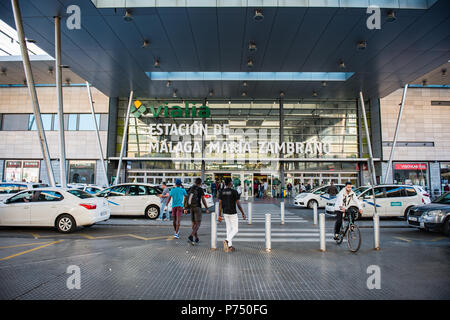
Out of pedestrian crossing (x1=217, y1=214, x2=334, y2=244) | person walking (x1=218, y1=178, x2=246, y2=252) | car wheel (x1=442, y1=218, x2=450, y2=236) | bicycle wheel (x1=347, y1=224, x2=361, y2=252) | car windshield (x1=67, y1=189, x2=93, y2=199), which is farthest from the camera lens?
car windshield (x1=67, y1=189, x2=93, y2=199)

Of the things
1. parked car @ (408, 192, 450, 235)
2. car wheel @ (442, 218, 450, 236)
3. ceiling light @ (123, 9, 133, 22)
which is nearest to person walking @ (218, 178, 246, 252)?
parked car @ (408, 192, 450, 235)

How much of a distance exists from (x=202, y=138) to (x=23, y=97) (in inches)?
802

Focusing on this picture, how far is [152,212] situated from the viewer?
13.5 meters

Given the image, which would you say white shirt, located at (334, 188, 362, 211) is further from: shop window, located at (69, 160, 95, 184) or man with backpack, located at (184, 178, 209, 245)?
shop window, located at (69, 160, 95, 184)

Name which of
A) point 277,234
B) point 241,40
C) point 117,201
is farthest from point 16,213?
point 241,40

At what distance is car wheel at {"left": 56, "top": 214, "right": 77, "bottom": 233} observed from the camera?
9.72 m

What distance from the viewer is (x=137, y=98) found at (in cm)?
3039

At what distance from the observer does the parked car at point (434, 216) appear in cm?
920

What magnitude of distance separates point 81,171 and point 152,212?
2016cm

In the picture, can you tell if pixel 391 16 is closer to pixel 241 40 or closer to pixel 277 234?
pixel 241 40

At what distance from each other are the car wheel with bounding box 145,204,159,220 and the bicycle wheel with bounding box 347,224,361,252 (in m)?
8.92

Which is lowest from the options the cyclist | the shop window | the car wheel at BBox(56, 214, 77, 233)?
the car wheel at BBox(56, 214, 77, 233)

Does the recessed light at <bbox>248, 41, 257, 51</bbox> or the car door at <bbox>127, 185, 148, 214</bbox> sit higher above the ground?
the recessed light at <bbox>248, 41, 257, 51</bbox>

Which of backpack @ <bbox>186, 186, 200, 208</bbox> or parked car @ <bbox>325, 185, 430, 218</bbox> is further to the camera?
parked car @ <bbox>325, 185, 430, 218</bbox>
